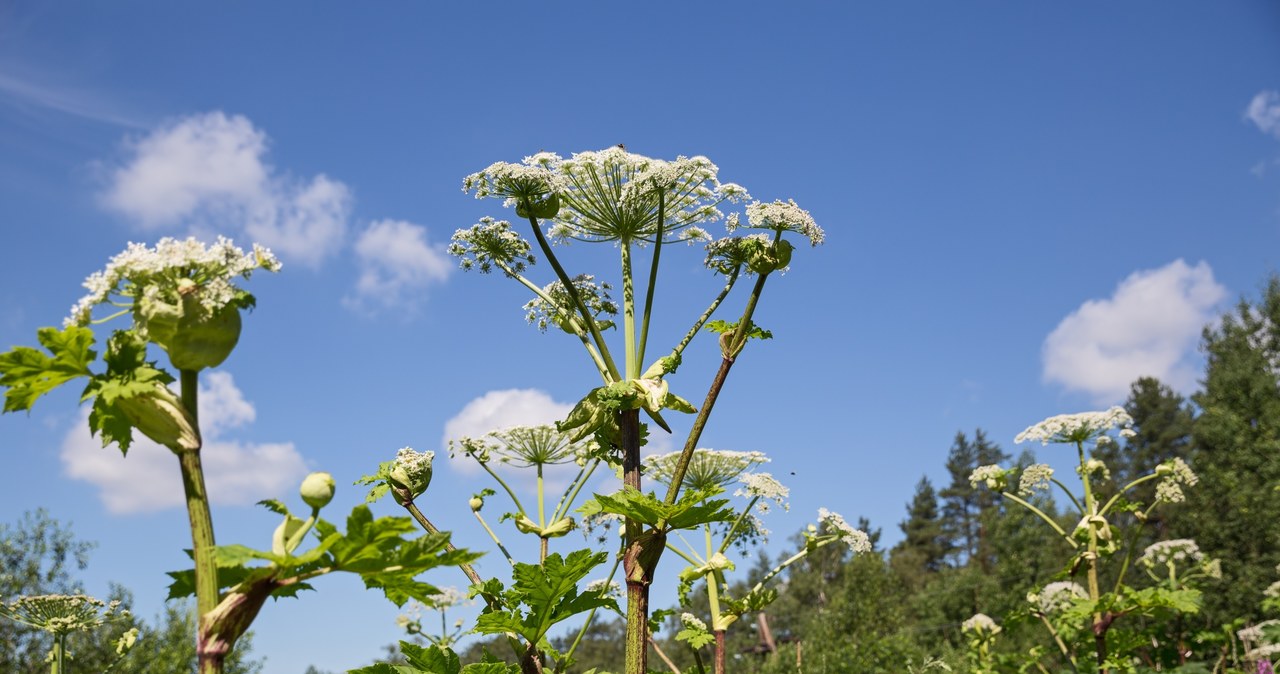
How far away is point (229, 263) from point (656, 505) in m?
1.46

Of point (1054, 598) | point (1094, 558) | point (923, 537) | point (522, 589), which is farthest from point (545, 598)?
point (923, 537)

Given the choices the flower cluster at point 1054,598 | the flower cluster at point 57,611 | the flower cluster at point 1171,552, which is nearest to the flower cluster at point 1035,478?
the flower cluster at point 1054,598

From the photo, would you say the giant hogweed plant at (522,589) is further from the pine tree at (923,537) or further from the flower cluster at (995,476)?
the pine tree at (923,537)

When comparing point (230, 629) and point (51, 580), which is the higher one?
point (51, 580)

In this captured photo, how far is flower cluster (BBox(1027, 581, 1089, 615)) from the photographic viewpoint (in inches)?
336

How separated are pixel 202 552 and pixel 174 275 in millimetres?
592

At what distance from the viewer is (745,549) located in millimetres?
6387

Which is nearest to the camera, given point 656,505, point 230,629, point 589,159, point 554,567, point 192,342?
point 230,629

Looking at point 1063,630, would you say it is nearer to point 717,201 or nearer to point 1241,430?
point 717,201

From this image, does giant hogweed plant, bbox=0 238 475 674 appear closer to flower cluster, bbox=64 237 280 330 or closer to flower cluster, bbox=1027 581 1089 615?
flower cluster, bbox=64 237 280 330

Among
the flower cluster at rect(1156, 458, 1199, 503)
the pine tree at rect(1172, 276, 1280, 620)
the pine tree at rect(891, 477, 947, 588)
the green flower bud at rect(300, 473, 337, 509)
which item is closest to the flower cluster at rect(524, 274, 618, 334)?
the green flower bud at rect(300, 473, 337, 509)

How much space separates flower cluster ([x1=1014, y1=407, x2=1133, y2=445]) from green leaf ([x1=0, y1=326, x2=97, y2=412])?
8321 millimetres

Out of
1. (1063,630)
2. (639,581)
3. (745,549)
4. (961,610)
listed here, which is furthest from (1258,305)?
(639,581)

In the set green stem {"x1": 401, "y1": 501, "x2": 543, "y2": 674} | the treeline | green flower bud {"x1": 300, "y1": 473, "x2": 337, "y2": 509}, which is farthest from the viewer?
the treeline
